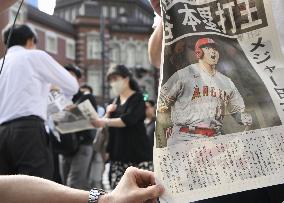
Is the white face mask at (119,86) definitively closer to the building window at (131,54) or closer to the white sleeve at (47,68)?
the white sleeve at (47,68)

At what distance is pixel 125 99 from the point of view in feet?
14.9

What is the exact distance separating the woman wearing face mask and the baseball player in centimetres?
314

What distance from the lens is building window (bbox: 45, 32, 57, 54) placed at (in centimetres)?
3653

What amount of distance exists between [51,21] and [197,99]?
3629 cm

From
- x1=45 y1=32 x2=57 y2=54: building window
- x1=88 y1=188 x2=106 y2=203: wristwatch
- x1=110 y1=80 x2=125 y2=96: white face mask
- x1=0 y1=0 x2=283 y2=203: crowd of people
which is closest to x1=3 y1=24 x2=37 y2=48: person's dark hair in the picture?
x1=0 y1=0 x2=283 y2=203: crowd of people

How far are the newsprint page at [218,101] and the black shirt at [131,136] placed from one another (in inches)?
124

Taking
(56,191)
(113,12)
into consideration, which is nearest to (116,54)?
(113,12)

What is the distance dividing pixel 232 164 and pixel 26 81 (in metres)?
2.35

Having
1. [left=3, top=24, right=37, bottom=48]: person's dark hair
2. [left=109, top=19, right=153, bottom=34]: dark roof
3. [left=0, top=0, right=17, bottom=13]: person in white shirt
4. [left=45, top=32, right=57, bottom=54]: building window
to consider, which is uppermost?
[left=109, top=19, right=153, bottom=34]: dark roof

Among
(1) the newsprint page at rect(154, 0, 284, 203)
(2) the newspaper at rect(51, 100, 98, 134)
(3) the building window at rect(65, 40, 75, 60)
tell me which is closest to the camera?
(1) the newsprint page at rect(154, 0, 284, 203)

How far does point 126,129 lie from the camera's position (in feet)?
14.4

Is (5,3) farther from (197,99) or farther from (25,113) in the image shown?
(25,113)

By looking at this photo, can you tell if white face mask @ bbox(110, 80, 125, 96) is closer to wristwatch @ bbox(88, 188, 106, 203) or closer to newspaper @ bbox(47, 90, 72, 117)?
newspaper @ bbox(47, 90, 72, 117)

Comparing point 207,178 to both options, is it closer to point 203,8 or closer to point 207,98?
point 207,98
